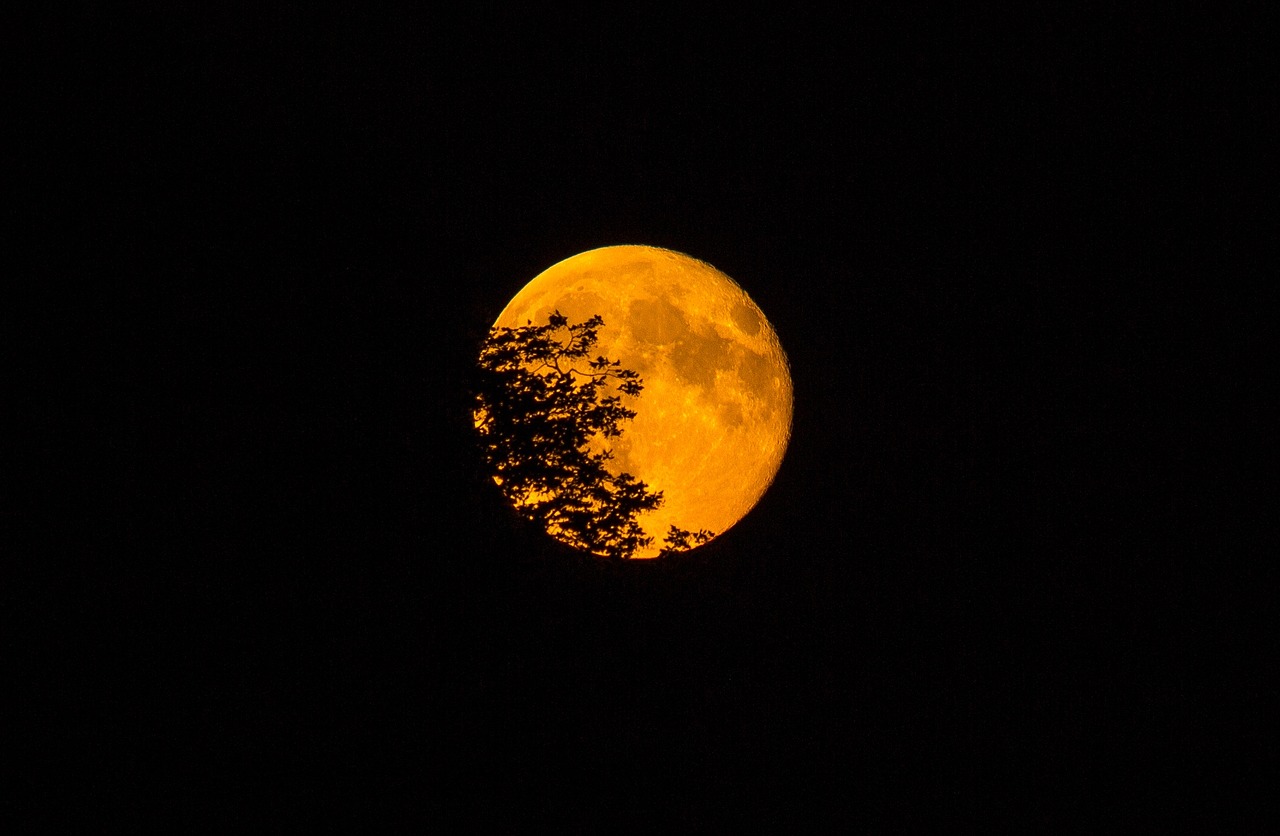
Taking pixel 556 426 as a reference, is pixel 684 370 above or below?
above

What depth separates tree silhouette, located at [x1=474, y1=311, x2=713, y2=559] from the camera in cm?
675

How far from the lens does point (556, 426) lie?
6738 mm

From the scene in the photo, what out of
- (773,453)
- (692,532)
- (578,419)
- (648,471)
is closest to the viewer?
(578,419)

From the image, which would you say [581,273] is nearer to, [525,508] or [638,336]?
[638,336]

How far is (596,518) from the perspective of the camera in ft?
23.0

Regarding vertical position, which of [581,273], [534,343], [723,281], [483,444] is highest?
[723,281]

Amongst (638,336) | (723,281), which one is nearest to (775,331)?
(723,281)

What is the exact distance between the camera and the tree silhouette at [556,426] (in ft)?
22.2

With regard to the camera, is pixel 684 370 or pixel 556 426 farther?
pixel 684 370

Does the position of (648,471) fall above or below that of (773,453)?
below

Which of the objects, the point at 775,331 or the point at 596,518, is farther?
the point at 775,331

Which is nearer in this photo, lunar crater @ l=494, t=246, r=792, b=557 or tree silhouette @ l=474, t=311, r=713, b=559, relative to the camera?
tree silhouette @ l=474, t=311, r=713, b=559

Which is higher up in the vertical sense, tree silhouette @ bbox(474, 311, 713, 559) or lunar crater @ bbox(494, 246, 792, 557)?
lunar crater @ bbox(494, 246, 792, 557)

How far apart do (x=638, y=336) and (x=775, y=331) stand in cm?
218
